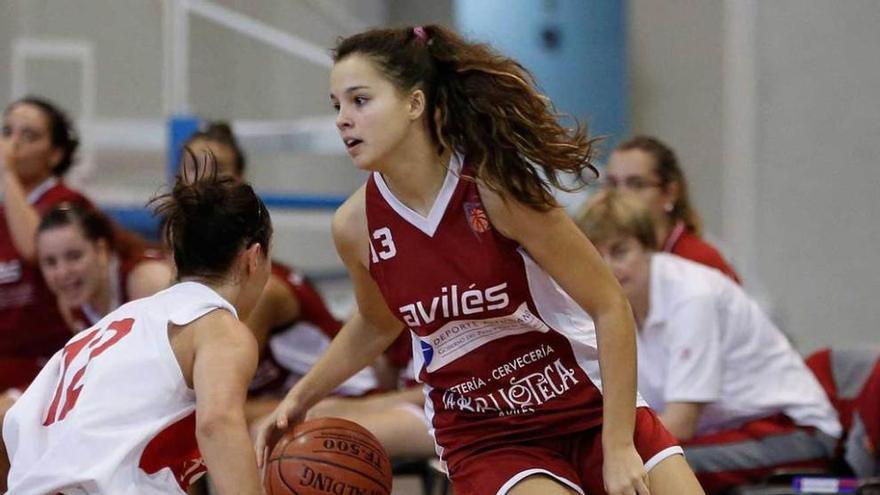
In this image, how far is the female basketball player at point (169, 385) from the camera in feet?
8.76

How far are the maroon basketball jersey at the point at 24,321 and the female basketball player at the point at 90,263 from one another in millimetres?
518

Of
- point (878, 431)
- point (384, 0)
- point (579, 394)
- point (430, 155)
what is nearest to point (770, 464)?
point (878, 431)

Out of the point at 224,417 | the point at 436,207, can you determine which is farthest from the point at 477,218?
the point at 224,417

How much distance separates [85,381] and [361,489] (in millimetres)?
680

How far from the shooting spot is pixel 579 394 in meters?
2.97

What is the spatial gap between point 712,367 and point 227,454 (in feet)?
6.55

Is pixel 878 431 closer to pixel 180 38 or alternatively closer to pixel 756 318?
pixel 756 318

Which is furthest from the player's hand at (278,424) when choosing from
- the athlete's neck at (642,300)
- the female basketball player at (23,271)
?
the female basketball player at (23,271)

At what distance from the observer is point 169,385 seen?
9.08 ft

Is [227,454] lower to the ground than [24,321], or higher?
higher

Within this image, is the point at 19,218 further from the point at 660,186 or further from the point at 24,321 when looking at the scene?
the point at 660,186

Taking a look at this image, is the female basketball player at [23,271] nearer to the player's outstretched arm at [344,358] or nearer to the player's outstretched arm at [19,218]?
the player's outstretched arm at [19,218]

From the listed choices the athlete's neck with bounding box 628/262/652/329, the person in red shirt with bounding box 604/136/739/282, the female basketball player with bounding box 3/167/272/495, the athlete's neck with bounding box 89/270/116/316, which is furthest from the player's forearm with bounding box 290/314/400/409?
the person in red shirt with bounding box 604/136/739/282

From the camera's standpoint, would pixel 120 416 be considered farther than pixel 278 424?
No
